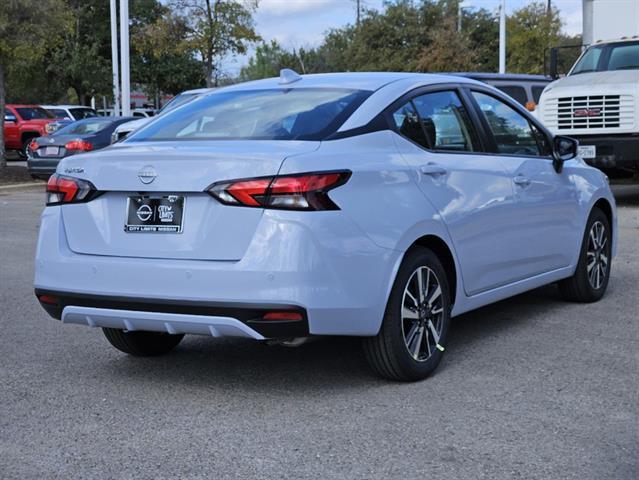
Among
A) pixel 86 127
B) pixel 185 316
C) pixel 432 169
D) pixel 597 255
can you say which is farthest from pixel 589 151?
pixel 185 316

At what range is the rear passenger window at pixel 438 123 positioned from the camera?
5484 millimetres

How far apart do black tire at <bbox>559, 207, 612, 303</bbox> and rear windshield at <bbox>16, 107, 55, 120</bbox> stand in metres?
27.0

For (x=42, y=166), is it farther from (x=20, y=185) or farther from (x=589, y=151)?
(x=589, y=151)

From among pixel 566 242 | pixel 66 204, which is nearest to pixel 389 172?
pixel 66 204

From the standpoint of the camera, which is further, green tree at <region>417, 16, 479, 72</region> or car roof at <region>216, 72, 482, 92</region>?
green tree at <region>417, 16, 479, 72</region>

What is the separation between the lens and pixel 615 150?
46.8 ft

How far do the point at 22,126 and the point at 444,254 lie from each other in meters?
28.1

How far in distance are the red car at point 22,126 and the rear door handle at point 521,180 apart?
27.0 metres

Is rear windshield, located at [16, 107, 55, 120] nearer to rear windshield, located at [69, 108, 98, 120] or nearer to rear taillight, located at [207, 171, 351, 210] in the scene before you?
rear windshield, located at [69, 108, 98, 120]

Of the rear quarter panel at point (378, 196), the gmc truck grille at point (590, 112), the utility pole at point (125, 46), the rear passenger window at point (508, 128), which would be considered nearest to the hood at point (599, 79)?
the gmc truck grille at point (590, 112)

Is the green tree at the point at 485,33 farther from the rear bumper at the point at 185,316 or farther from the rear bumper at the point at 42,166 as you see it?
the rear bumper at the point at 185,316

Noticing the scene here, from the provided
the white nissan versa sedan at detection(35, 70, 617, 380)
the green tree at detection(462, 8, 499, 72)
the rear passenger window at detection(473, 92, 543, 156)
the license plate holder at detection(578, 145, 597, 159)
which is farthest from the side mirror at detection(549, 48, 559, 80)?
the green tree at detection(462, 8, 499, 72)

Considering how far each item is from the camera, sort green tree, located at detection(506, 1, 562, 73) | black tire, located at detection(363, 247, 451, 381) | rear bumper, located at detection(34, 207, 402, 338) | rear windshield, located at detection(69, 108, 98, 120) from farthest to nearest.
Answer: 1. green tree, located at detection(506, 1, 562, 73)
2. rear windshield, located at detection(69, 108, 98, 120)
3. black tire, located at detection(363, 247, 451, 381)
4. rear bumper, located at detection(34, 207, 402, 338)

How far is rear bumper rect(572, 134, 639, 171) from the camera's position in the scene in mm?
14172
